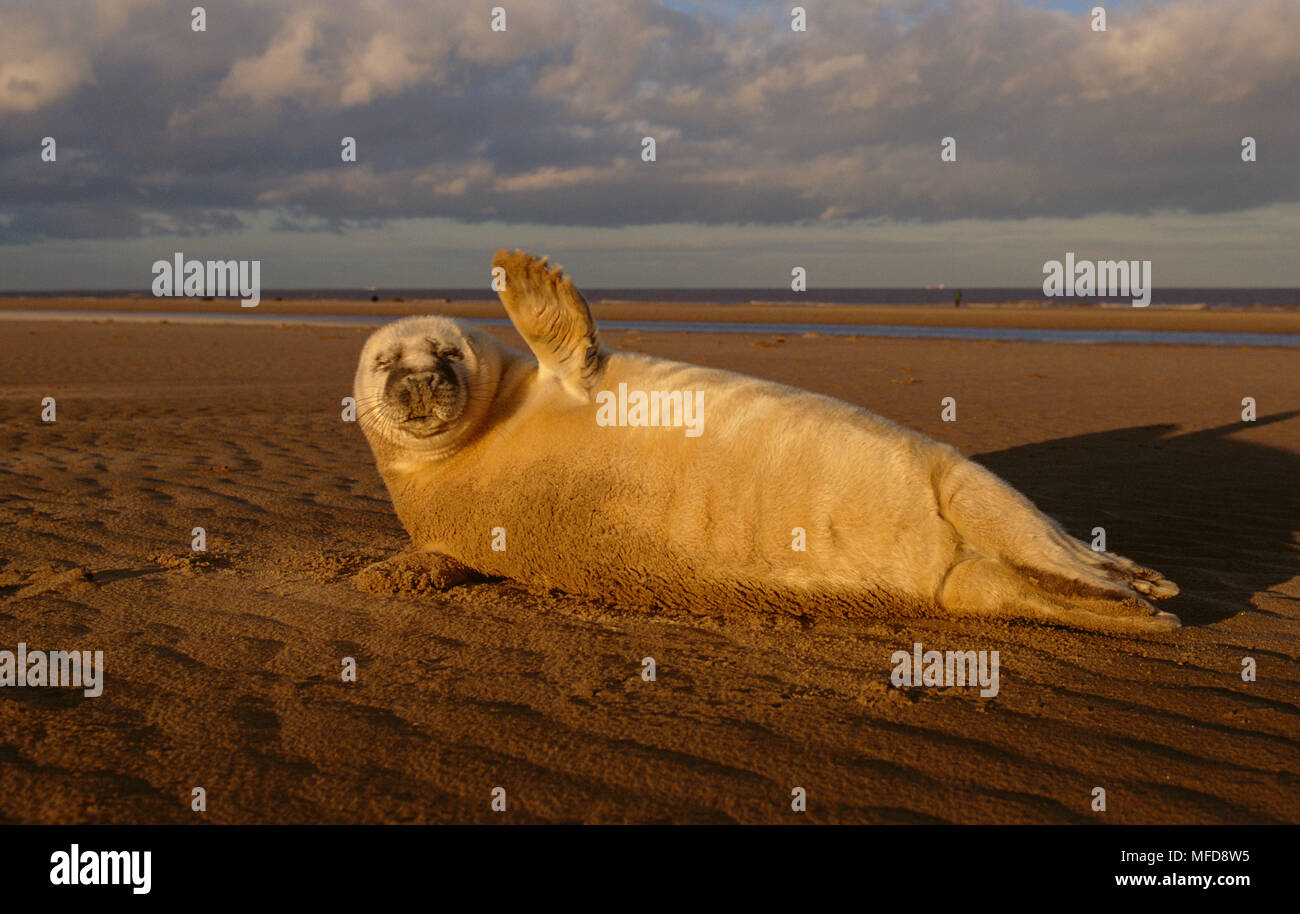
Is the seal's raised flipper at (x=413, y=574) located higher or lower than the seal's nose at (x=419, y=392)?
lower

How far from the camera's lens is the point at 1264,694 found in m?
3.68

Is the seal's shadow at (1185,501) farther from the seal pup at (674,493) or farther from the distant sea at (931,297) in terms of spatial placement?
the distant sea at (931,297)

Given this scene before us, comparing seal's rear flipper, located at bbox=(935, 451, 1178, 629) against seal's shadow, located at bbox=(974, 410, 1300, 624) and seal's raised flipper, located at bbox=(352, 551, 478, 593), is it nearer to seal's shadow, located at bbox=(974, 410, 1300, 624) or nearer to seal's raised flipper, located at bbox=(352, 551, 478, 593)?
seal's shadow, located at bbox=(974, 410, 1300, 624)

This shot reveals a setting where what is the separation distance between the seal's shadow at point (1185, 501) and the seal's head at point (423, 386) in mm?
3503

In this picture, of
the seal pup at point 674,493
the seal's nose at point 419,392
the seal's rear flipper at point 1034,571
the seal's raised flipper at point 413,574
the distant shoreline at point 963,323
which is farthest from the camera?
the distant shoreline at point 963,323

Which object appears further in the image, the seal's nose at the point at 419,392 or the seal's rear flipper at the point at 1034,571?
the seal's nose at the point at 419,392

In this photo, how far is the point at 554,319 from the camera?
5055 mm

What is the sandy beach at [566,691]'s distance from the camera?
2.96m

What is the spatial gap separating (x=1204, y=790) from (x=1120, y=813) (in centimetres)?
34

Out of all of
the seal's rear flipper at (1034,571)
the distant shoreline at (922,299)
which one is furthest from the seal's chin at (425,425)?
the distant shoreline at (922,299)

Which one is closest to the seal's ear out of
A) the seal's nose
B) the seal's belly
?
the seal's belly

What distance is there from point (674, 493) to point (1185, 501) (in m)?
4.54

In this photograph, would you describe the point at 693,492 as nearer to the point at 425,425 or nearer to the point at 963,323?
the point at 425,425

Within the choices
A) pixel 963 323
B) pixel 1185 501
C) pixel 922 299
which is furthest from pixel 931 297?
pixel 1185 501
